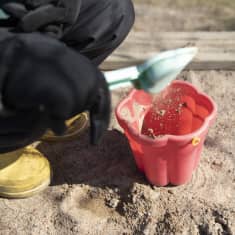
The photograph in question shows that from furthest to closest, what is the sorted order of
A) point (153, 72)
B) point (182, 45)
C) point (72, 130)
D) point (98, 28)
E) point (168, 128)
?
point (182, 45) → point (72, 130) → point (168, 128) → point (98, 28) → point (153, 72)

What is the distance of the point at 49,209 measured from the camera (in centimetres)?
164

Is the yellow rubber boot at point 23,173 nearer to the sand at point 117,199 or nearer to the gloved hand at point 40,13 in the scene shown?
the sand at point 117,199

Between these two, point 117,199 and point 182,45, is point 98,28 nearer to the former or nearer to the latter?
point 117,199

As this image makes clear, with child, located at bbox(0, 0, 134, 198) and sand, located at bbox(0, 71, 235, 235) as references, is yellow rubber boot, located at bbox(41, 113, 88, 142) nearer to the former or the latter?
sand, located at bbox(0, 71, 235, 235)

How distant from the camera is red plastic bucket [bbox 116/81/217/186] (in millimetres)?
1527

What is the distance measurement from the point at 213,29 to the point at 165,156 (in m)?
1.13

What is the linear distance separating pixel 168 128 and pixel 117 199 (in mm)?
261

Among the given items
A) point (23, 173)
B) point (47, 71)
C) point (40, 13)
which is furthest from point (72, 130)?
point (47, 71)

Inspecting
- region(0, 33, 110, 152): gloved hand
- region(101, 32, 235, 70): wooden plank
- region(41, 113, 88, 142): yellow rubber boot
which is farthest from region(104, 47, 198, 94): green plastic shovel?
region(101, 32, 235, 70): wooden plank

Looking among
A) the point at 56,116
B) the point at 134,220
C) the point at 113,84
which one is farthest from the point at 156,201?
the point at 56,116

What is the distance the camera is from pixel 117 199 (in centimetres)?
165

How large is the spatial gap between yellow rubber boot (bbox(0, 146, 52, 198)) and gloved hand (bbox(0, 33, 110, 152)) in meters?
0.35

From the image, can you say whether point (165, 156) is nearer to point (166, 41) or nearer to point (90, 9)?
point (90, 9)

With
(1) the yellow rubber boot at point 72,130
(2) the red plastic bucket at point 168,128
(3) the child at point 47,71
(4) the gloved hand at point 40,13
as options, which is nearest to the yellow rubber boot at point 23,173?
(3) the child at point 47,71
